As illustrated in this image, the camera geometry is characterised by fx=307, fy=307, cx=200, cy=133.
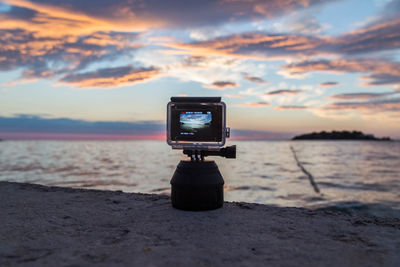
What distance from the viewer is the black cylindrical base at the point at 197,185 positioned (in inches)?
193

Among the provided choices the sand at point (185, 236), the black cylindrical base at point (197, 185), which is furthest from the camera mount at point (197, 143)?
the sand at point (185, 236)

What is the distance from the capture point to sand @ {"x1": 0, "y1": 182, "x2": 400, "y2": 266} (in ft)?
10.2

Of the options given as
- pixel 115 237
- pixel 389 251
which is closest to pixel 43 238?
pixel 115 237

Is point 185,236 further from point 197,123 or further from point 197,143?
point 197,123

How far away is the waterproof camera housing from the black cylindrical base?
337mm

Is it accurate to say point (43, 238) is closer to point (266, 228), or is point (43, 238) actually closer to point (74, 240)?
point (74, 240)

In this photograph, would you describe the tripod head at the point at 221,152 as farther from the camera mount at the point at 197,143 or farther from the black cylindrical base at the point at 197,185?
the black cylindrical base at the point at 197,185

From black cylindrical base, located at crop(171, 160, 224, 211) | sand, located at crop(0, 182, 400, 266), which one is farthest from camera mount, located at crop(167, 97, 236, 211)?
sand, located at crop(0, 182, 400, 266)

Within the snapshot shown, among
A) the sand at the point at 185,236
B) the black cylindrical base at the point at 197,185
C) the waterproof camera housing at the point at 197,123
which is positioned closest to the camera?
the sand at the point at 185,236

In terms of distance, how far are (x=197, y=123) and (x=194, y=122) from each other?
5 cm

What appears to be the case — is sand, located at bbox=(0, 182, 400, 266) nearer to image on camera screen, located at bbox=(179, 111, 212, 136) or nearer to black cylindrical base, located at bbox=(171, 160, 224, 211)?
black cylindrical base, located at bbox=(171, 160, 224, 211)

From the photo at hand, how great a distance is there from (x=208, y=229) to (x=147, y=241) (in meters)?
0.86

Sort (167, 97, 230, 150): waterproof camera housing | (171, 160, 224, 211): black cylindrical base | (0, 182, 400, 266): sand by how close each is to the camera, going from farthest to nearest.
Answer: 1. (167, 97, 230, 150): waterproof camera housing
2. (171, 160, 224, 211): black cylindrical base
3. (0, 182, 400, 266): sand

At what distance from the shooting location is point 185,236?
3783 mm
